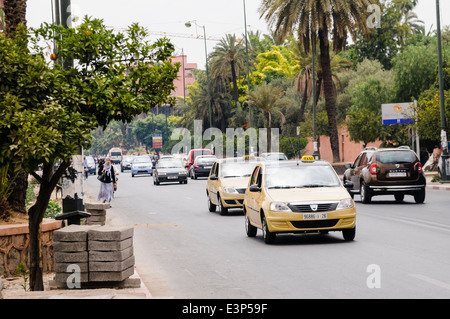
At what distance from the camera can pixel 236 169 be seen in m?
24.0

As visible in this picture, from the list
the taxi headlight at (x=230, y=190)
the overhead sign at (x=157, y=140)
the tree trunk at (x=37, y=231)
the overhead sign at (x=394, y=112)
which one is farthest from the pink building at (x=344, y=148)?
the overhead sign at (x=157, y=140)

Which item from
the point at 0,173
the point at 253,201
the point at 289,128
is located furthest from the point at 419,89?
the point at 0,173

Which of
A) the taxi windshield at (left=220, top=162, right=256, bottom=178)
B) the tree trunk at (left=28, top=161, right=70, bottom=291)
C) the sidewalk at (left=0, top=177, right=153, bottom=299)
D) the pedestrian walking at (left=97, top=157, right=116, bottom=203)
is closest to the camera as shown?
the sidewalk at (left=0, top=177, right=153, bottom=299)

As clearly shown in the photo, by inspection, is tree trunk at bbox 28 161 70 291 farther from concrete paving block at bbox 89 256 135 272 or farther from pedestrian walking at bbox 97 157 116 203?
pedestrian walking at bbox 97 157 116 203

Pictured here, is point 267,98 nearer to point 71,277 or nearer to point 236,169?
point 236,169

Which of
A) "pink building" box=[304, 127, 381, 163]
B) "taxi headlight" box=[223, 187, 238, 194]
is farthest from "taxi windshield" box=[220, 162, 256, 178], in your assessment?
"pink building" box=[304, 127, 381, 163]

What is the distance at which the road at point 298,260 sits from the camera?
372 inches

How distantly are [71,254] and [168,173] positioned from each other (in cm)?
3658

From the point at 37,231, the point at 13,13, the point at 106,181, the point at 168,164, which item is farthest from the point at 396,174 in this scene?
the point at 168,164

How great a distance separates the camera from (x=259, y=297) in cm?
895

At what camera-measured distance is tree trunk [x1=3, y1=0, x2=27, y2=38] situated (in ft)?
41.7

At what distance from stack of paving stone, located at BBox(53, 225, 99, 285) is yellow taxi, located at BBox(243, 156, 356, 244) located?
517cm

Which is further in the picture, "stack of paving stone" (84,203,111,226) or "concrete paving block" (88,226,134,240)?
"stack of paving stone" (84,203,111,226)

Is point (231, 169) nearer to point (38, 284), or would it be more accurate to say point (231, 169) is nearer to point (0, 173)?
point (0, 173)
